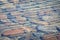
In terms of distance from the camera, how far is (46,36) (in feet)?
3.66

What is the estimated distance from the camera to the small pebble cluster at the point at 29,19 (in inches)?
44.0

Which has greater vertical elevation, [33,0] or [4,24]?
[33,0]

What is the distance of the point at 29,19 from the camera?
4.14ft

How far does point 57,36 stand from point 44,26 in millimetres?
142

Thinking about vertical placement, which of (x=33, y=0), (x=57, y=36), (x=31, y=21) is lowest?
(x=57, y=36)

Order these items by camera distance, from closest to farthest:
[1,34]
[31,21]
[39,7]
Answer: [1,34] → [31,21] → [39,7]

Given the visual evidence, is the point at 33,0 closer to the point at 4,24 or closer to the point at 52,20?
the point at 52,20

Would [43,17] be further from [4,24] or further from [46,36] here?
[4,24]

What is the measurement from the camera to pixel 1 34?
1.11 metres

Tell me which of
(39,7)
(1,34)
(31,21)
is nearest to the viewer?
(1,34)

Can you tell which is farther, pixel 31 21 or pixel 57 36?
pixel 31 21

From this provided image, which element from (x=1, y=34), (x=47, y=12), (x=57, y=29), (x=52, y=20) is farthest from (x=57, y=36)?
(x=1, y=34)

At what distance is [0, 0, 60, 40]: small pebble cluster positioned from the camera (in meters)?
1.12

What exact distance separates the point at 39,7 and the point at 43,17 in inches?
5.6
